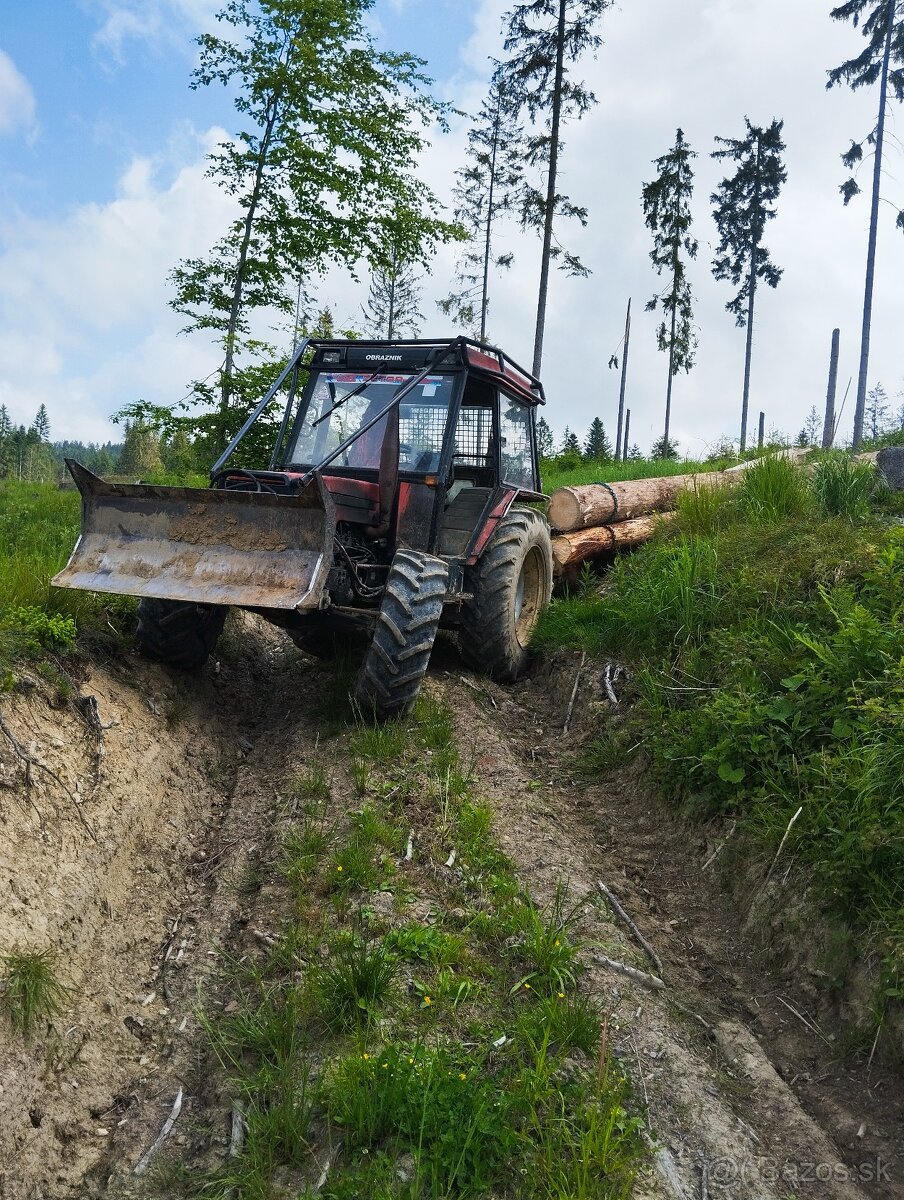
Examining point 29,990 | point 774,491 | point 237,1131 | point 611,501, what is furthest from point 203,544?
point 611,501

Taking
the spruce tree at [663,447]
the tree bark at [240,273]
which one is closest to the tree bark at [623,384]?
the spruce tree at [663,447]

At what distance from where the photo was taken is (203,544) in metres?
5.17

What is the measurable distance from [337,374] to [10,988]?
481 centimetres

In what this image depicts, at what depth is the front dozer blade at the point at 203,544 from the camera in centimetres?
495

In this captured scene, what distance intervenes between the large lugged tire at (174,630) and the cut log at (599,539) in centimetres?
387

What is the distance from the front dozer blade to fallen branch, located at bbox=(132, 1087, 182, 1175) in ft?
8.27

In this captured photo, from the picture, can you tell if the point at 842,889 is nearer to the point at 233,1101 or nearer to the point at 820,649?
the point at 820,649

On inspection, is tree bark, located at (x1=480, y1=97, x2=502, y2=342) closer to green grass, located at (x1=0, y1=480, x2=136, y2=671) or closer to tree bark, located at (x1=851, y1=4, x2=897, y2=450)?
tree bark, located at (x1=851, y1=4, x2=897, y2=450)

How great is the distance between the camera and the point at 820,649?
4.54m

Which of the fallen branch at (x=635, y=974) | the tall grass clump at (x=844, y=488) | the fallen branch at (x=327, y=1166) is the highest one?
the tall grass clump at (x=844, y=488)

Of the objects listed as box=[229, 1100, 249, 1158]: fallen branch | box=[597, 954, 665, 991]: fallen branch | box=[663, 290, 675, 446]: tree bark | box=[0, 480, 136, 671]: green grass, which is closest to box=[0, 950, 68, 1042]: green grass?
box=[229, 1100, 249, 1158]: fallen branch

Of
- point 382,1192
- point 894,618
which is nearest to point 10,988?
point 382,1192

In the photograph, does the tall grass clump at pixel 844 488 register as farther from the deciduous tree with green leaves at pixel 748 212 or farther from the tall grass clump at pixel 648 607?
the deciduous tree with green leaves at pixel 748 212

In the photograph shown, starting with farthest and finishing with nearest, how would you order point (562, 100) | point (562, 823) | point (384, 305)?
point (384, 305) → point (562, 100) → point (562, 823)
